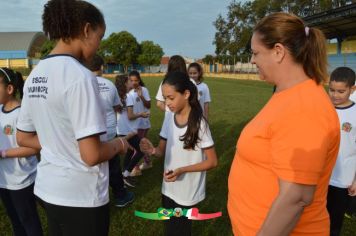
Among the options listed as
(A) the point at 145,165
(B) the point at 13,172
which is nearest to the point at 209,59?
(A) the point at 145,165

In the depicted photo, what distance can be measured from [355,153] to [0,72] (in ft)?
11.3

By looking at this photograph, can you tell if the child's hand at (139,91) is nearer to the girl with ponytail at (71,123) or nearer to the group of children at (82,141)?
the group of children at (82,141)

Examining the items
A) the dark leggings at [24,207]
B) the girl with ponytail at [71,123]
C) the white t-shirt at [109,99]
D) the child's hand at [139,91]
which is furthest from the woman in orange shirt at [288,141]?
the child's hand at [139,91]

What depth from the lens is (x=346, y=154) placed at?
10.3 feet

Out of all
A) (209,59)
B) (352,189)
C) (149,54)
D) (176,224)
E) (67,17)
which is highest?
(149,54)

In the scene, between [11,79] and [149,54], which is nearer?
[11,79]

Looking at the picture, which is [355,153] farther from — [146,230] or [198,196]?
[146,230]

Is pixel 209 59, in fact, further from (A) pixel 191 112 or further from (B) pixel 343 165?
(A) pixel 191 112

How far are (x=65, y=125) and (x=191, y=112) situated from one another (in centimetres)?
134

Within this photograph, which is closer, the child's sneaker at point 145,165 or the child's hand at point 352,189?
the child's hand at point 352,189

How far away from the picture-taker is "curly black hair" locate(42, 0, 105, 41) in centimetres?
173

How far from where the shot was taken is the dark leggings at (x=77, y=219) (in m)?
1.88

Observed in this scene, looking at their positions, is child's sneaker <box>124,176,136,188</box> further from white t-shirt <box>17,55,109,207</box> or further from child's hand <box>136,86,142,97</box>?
white t-shirt <box>17,55,109,207</box>

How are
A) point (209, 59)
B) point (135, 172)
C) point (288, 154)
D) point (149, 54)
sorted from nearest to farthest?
1. point (288, 154)
2. point (135, 172)
3. point (209, 59)
4. point (149, 54)
